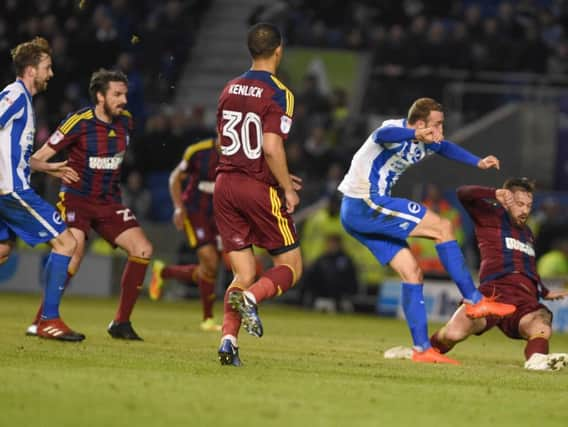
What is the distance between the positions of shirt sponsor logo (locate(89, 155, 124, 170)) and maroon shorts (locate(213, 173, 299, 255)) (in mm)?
2647

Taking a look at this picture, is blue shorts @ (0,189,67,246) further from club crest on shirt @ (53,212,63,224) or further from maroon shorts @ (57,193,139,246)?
maroon shorts @ (57,193,139,246)

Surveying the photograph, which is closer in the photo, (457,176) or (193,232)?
(193,232)

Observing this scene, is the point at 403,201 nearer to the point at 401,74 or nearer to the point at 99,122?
the point at 99,122

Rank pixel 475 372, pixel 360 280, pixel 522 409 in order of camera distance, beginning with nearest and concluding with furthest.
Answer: pixel 522 409 → pixel 475 372 → pixel 360 280

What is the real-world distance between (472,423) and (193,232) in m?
8.28

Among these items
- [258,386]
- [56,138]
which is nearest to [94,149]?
[56,138]

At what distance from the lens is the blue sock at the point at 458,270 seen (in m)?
10.3

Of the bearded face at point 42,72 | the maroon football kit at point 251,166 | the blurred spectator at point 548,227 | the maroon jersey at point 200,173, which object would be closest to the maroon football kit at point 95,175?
the bearded face at point 42,72

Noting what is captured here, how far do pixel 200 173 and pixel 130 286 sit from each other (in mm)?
2584

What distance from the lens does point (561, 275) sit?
770 inches

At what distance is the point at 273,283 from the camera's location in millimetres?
9211

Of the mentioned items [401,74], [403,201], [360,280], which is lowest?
[360,280]

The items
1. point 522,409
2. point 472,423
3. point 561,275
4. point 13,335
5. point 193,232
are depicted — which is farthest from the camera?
point 561,275

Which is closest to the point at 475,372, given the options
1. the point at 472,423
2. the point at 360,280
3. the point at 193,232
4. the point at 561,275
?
the point at 472,423
